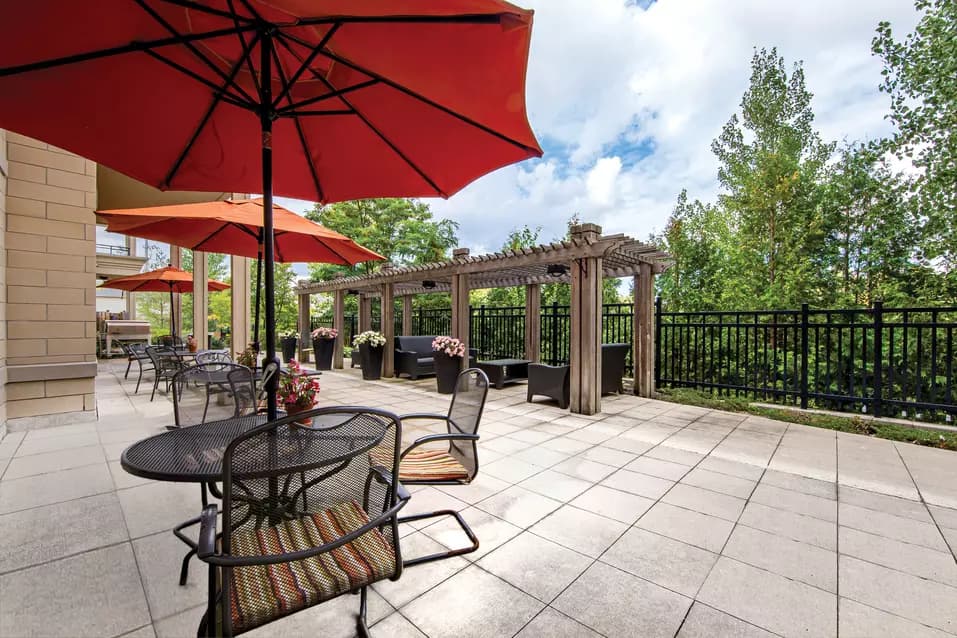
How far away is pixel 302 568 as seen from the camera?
1.26m

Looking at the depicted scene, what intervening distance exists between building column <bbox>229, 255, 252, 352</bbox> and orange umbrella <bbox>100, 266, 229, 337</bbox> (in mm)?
832

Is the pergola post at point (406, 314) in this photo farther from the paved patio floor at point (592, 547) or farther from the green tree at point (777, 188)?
the green tree at point (777, 188)

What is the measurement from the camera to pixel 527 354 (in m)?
8.40

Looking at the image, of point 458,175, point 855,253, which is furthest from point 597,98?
point 458,175

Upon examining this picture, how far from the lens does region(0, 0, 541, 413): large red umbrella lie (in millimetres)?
1489

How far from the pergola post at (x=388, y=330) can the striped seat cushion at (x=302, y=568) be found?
715 centimetres

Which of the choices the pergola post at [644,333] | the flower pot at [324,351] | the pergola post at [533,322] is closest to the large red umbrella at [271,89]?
the pergola post at [644,333]

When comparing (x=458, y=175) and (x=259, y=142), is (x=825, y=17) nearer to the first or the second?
(x=458, y=175)

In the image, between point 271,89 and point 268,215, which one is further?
point 271,89

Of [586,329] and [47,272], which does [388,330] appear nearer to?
[586,329]

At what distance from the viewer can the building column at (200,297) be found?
307 inches

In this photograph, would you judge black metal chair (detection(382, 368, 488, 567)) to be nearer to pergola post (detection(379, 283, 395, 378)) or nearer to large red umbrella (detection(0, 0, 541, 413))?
large red umbrella (detection(0, 0, 541, 413))

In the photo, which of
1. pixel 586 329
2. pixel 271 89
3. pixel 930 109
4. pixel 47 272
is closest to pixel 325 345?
pixel 47 272

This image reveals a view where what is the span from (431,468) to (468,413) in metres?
0.37
